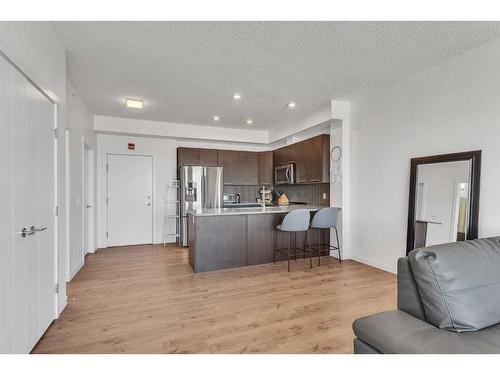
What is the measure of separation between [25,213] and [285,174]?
4622mm

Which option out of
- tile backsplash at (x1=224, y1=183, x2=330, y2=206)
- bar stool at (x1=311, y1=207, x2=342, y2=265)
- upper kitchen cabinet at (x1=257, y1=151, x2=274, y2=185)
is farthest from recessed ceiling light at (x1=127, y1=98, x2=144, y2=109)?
bar stool at (x1=311, y1=207, x2=342, y2=265)

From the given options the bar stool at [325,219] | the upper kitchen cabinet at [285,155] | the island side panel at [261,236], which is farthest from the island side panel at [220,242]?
the upper kitchen cabinet at [285,155]

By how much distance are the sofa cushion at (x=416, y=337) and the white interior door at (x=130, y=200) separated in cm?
518

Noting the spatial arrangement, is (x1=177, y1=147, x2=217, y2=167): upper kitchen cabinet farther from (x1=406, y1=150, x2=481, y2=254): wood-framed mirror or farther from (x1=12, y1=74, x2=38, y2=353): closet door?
(x1=406, y1=150, x2=481, y2=254): wood-framed mirror

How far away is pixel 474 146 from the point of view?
2.68m

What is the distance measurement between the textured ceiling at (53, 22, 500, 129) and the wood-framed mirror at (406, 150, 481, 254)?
1.17 meters

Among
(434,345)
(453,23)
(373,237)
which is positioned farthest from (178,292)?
Result: (453,23)

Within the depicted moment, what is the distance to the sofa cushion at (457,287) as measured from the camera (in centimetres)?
128

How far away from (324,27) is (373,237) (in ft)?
9.68

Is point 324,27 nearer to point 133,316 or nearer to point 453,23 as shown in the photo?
point 453,23

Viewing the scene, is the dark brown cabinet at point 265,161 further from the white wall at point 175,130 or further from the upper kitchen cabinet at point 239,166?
the white wall at point 175,130

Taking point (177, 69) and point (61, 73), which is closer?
point (61, 73)

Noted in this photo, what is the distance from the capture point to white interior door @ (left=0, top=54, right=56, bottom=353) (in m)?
1.56

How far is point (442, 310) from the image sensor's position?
1.28 meters
